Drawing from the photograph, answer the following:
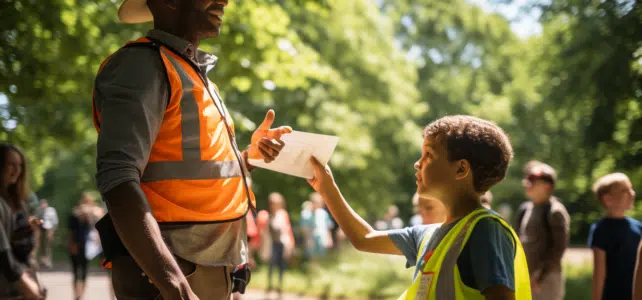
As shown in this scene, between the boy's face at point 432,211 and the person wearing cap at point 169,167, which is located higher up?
the person wearing cap at point 169,167

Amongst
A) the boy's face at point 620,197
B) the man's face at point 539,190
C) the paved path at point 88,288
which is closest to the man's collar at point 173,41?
the boy's face at point 620,197

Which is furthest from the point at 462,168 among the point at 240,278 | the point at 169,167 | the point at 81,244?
the point at 81,244

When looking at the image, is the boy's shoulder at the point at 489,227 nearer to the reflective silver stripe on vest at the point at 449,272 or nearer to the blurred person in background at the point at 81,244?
the reflective silver stripe on vest at the point at 449,272

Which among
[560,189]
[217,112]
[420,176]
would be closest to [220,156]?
[217,112]

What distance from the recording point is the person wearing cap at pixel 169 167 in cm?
217

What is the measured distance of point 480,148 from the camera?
270 cm

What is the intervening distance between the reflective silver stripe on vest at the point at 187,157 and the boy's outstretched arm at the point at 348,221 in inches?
25.5

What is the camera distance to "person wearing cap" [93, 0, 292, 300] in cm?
217

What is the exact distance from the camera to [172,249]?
2.42m

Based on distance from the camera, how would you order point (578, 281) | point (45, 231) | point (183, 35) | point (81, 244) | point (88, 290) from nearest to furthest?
point (183, 35) → point (45, 231) → point (81, 244) → point (578, 281) → point (88, 290)

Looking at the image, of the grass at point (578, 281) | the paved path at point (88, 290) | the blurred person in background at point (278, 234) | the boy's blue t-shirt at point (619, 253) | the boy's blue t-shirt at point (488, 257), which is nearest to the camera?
the boy's blue t-shirt at point (488, 257)

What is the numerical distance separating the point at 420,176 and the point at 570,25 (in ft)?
42.2

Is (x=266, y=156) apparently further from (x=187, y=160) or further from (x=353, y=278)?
(x=353, y=278)

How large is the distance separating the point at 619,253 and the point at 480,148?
3716 mm
